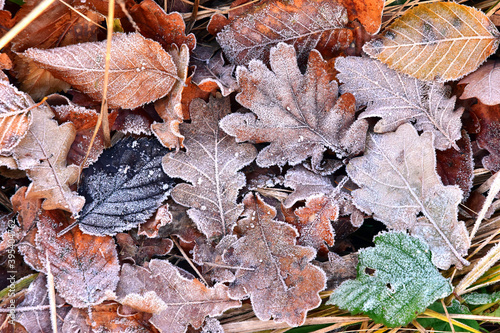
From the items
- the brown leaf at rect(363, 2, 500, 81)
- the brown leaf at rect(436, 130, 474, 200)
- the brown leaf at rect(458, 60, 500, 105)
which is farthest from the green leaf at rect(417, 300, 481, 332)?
the brown leaf at rect(363, 2, 500, 81)

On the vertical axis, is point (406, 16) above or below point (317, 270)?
above

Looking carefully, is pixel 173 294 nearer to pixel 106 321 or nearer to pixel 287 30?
pixel 106 321

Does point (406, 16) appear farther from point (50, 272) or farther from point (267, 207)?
point (50, 272)

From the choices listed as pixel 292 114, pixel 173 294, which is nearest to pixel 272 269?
pixel 173 294

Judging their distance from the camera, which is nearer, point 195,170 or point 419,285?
point 419,285

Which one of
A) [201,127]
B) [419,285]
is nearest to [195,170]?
[201,127]

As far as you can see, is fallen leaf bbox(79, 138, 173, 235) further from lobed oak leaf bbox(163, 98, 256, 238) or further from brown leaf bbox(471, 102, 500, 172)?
brown leaf bbox(471, 102, 500, 172)
